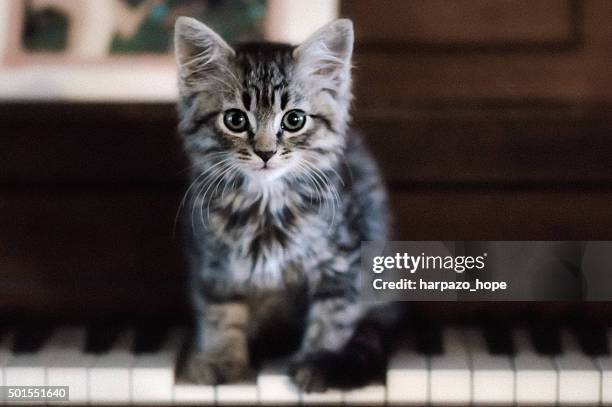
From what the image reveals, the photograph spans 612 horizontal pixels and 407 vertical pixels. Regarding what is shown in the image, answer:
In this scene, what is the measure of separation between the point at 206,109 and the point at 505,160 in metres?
0.43

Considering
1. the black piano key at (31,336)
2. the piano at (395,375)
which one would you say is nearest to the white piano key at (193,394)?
the piano at (395,375)

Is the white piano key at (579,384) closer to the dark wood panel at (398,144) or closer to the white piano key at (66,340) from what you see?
the dark wood panel at (398,144)

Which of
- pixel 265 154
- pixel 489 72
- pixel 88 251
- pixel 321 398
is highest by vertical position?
pixel 489 72

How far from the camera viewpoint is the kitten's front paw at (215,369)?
98 cm

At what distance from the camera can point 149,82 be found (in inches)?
41.3

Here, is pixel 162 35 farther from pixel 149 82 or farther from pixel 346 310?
pixel 346 310

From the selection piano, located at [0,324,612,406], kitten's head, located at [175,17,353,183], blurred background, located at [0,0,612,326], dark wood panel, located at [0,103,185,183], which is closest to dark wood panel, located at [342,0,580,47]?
blurred background, located at [0,0,612,326]

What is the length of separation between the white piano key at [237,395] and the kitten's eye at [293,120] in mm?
354

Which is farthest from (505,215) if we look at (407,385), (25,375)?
(25,375)

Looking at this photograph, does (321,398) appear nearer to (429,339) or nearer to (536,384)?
(429,339)

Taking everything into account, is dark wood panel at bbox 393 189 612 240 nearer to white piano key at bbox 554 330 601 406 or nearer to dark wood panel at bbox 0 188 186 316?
white piano key at bbox 554 330 601 406

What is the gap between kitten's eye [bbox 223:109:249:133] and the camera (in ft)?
3.12

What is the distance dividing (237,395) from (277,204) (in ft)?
0.88

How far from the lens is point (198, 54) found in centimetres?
96
